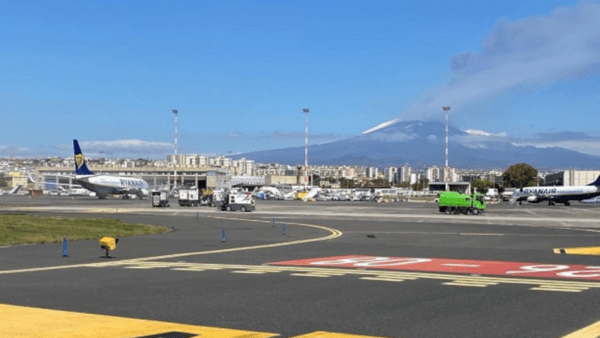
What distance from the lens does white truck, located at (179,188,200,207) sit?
375 ft

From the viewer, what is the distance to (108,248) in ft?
108

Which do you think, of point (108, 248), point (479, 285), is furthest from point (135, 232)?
point (479, 285)

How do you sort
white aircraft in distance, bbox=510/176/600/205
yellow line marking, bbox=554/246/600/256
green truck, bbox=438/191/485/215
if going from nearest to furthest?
yellow line marking, bbox=554/246/600/256, green truck, bbox=438/191/485/215, white aircraft in distance, bbox=510/176/600/205

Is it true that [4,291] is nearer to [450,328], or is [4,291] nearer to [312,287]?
[312,287]

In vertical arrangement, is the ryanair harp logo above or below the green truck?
above

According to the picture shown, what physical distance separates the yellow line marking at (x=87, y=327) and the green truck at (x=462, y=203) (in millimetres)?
78370

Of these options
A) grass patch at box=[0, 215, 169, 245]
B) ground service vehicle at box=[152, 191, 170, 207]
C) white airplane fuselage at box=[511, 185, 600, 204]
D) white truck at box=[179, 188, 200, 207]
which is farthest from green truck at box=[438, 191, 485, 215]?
white airplane fuselage at box=[511, 185, 600, 204]

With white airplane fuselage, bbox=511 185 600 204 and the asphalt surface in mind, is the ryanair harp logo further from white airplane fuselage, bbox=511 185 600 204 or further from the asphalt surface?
the asphalt surface

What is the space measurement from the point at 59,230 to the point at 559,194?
112591 millimetres

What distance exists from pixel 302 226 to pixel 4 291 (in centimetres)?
4147

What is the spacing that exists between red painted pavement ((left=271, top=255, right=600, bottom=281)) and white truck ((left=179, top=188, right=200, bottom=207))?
272 feet

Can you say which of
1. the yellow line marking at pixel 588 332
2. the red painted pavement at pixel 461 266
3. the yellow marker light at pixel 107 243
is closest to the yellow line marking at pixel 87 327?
the yellow line marking at pixel 588 332

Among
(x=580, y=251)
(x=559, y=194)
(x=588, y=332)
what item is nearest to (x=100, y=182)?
(x=559, y=194)

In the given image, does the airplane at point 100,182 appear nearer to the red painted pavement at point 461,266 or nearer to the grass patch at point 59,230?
the grass patch at point 59,230
